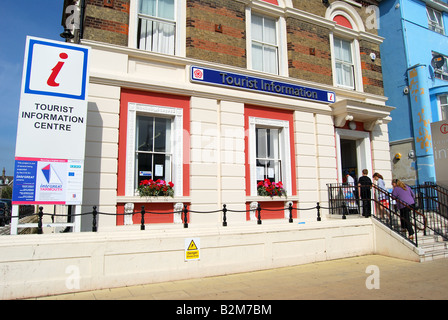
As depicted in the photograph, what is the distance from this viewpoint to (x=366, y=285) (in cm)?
636

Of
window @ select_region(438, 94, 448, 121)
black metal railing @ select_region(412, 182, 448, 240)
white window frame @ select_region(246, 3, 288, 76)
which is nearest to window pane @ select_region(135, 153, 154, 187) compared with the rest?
white window frame @ select_region(246, 3, 288, 76)

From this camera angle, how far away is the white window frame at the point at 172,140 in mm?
8477

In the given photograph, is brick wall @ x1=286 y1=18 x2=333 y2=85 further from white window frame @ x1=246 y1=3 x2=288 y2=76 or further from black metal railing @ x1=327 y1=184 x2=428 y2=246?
black metal railing @ x1=327 y1=184 x2=428 y2=246

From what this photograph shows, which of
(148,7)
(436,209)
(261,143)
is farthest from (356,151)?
(148,7)

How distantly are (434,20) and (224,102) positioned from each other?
16.5m

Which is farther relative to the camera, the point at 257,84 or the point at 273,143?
the point at 273,143

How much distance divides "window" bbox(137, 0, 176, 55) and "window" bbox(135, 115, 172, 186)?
7.26ft

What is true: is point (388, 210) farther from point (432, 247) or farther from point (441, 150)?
point (441, 150)

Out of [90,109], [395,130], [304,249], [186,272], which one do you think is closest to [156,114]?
[90,109]

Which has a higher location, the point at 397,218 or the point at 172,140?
the point at 172,140

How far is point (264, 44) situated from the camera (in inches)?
447

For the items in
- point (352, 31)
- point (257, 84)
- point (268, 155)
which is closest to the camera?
point (257, 84)

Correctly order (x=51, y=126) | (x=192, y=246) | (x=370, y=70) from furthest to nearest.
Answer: (x=370, y=70)
(x=192, y=246)
(x=51, y=126)

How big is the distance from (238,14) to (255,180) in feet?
18.1
